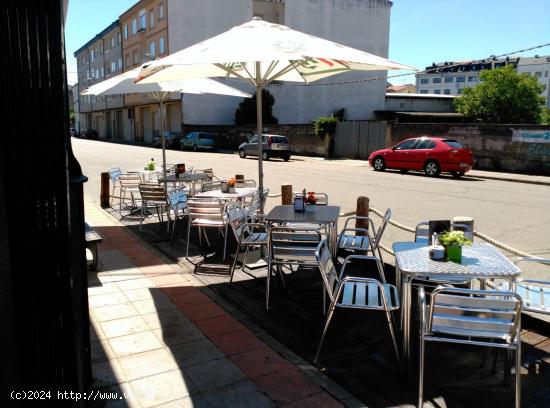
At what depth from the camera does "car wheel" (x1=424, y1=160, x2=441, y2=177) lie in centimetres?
1761

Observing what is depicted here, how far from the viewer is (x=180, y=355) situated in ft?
12.1

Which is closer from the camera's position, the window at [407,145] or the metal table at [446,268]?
the metal table at [446,268]

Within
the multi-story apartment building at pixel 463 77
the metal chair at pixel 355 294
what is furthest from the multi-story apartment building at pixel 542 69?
the metal chair at pixel 355 294

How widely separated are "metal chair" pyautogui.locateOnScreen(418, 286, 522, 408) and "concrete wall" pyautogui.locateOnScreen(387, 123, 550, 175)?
56.9ft

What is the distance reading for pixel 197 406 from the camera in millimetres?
3020

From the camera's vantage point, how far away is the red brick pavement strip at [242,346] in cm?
315

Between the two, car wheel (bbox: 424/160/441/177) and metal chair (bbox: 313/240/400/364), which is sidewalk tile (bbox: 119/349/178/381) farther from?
car wheel (bbox: 424/160/441/177)

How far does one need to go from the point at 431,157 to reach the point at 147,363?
15.9 m

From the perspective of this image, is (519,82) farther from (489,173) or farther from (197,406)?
(197,406)

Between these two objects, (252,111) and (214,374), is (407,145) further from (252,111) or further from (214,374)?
(252,111)

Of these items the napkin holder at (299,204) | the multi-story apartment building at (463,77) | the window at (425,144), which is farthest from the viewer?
the multi-story apartment building at (463,77)

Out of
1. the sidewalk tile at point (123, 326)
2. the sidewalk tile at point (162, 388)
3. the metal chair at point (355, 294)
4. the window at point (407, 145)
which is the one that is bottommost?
the sidewalk tile at point (162, 388)

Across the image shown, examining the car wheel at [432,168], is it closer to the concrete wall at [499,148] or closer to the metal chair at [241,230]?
the concrete wall at [499,148]

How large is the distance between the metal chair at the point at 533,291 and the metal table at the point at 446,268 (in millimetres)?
205
